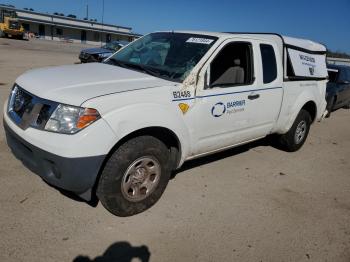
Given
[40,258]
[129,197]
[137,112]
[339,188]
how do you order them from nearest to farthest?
[40,258] → [137,112] → [129,197] → [339,188]

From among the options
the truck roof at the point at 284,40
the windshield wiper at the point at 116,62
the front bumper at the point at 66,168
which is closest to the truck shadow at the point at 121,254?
the front bumper at the point at 66,168

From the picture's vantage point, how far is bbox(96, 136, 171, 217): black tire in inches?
130

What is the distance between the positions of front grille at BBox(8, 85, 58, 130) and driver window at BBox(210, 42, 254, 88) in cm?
193

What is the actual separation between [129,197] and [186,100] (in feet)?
3.85

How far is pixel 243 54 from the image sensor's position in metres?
4.69

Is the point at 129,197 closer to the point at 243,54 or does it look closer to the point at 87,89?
the point at 87,89

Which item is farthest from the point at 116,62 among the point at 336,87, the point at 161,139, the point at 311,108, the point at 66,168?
the point at 336,87

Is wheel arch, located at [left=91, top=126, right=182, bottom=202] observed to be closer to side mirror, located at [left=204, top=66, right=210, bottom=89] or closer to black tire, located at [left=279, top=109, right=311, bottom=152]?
side mirror, located at [left=204, top=66, right=210, bottom=89]

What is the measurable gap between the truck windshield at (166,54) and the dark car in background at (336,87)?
6.77 m

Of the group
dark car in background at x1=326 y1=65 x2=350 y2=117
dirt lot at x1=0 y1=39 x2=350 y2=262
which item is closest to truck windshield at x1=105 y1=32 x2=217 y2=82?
dirt lot at x1=0 y1=39 x2=350 y2=262

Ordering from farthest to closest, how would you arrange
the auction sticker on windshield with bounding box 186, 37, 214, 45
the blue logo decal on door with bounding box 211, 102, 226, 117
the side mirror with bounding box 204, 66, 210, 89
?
the auction sticker on windshield with bounding box 186, 37, 214, 45 < the blue logo decal on door with bounding box 211, 102, 226, 117 < the side mirror with bounding box 204, 66, 210, 89

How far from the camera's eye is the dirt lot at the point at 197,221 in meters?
3.12

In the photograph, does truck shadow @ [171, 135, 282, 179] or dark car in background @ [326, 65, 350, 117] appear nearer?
truck shadow @ [171, 135, 282, 179]

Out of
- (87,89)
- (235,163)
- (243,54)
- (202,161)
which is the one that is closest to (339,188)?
(235,163)
